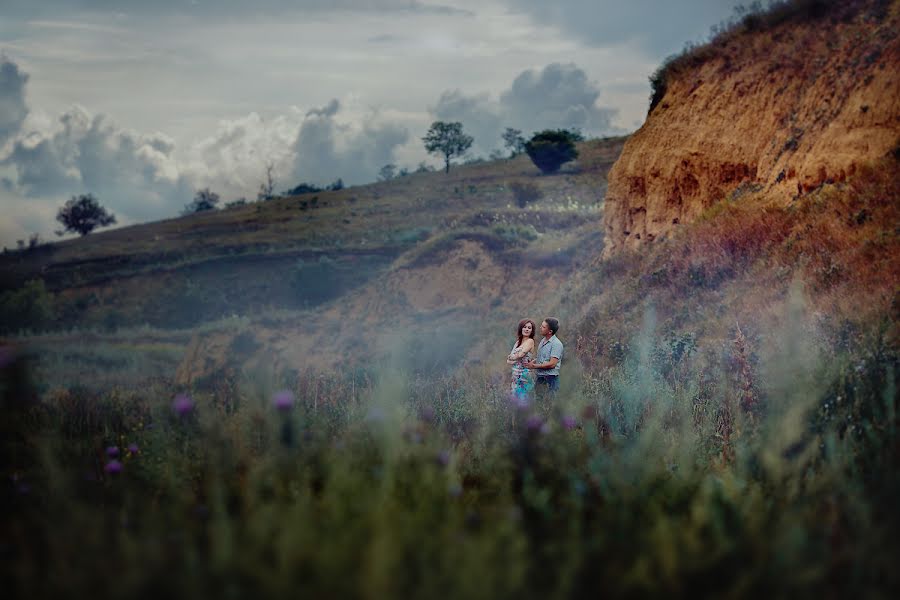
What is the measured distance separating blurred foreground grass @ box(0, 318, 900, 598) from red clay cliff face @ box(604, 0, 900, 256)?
7916 millimetres

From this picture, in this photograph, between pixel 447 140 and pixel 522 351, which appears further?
pixel 447 140

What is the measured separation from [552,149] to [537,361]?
6107 cm

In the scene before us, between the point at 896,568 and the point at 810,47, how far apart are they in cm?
1582

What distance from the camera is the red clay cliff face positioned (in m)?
13.2

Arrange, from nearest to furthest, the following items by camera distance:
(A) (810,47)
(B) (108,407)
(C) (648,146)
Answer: (B) (108,407)
(A) (810,47)
(C) (648,146)

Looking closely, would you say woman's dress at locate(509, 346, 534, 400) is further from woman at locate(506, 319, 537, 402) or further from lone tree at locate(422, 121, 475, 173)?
lone tree at locate(422, 121, 475, 173)

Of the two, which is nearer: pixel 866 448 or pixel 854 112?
pixel 866 448

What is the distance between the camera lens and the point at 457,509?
3.51 meters

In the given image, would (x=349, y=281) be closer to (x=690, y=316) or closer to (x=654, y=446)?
(x=690, y=316)

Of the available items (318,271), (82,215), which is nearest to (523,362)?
(318,271)

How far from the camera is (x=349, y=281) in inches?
1804

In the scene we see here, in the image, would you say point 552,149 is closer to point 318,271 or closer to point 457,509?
point 318,271

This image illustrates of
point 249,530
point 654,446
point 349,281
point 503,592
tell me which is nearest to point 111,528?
point 249,530

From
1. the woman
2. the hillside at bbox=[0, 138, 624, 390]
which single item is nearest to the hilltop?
the hillside at bbox=[0, 138, 624, 390]
